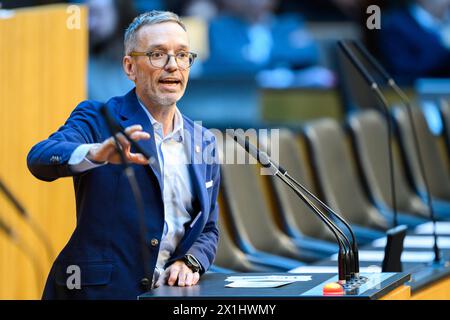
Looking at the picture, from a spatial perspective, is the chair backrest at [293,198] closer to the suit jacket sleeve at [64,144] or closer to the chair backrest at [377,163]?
the chair backrest at [377,163]

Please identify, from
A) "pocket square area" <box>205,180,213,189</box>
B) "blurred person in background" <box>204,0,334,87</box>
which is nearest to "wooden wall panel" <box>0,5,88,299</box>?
"pocket square area" <box>205,180,213,189</box>

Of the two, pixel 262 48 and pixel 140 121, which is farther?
pixel 262 48

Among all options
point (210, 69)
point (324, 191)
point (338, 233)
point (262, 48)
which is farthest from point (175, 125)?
point (262, 48)

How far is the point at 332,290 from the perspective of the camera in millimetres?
2766

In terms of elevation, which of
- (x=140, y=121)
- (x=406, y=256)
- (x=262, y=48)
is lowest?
(x=406, y=256)

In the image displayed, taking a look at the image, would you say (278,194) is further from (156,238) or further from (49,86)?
(156,238)

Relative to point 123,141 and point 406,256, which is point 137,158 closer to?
point 123,141

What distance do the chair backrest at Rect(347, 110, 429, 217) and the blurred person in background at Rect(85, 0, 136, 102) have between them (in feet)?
4.35

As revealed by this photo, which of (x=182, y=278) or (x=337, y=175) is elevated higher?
(x=337, y=175)

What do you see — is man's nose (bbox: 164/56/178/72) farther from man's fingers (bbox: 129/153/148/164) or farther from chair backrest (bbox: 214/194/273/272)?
chair backrest (bbox: 214/194/273/272)

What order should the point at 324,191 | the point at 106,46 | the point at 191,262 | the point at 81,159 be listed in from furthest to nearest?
the point at 106,46
the point at 324,191
the point at 191,262
the point at 81,159

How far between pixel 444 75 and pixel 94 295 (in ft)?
22.8

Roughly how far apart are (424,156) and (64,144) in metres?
4.03

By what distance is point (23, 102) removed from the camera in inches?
168
